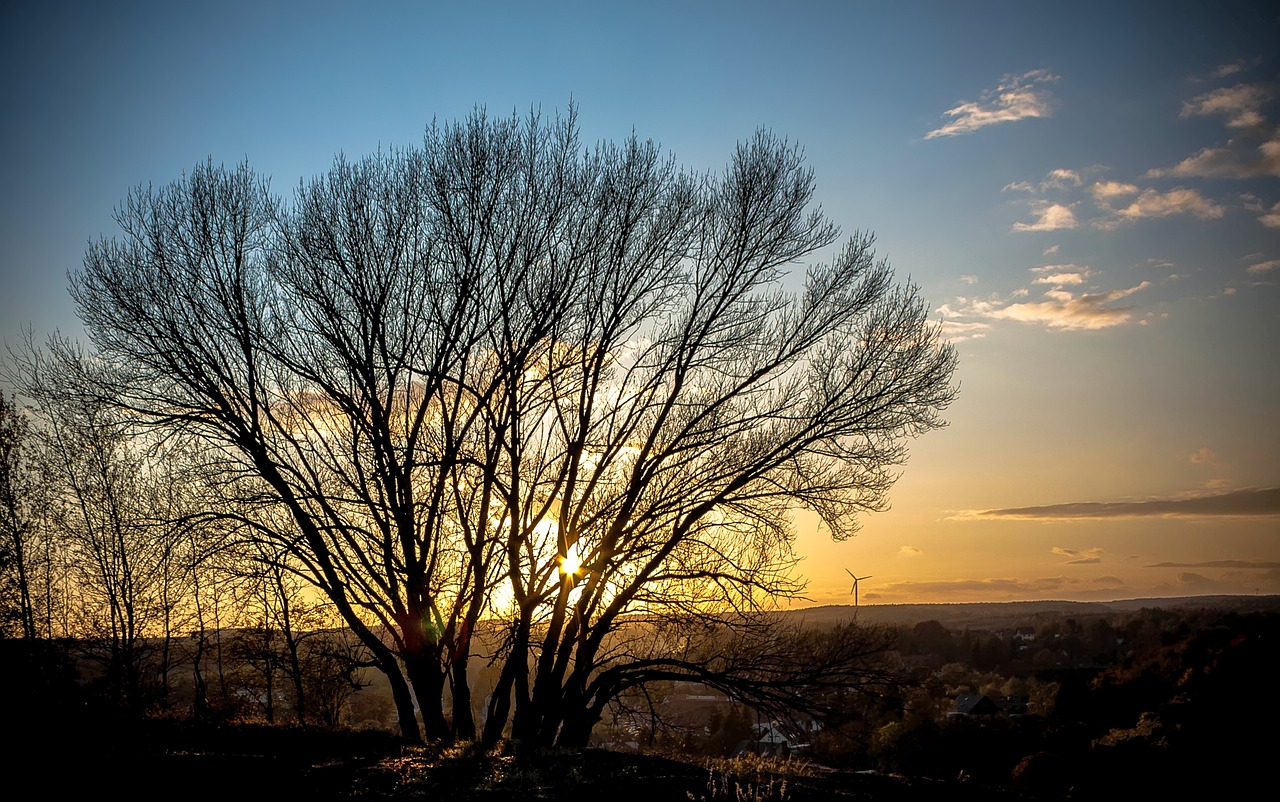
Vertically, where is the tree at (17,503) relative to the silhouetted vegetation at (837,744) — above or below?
above

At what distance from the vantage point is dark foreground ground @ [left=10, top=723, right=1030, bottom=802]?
7.56m

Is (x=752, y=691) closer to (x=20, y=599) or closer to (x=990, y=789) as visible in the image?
(x=990, y=789)

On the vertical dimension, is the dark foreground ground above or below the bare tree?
below

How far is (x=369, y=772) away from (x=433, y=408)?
709 centimetres

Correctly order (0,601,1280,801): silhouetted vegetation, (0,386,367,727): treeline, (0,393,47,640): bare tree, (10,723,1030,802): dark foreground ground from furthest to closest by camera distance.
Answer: (0,393,47,640): bare tree → (0,386,367,727): treeline → (0,601,1280,801): silhouetted vegetation → (10,723,1030,802): dark foreground ground

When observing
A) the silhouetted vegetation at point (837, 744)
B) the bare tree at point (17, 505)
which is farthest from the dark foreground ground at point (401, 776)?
the bare tree at point (17, 505)

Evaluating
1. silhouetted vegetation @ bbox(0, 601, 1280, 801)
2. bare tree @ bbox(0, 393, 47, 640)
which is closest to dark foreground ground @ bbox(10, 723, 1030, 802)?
silhouetted vegetation @ bbox(0, 601, 1280, 801)

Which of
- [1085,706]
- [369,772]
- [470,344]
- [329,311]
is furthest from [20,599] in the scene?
[1085,706]

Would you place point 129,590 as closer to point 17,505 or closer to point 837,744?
point 17,505

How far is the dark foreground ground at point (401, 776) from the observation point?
7.56 metres

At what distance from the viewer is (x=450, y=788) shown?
27.0 feet

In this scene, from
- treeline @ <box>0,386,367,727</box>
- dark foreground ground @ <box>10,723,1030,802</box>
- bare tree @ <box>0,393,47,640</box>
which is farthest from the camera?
bare tree @ <box>0,393,47,640</box>

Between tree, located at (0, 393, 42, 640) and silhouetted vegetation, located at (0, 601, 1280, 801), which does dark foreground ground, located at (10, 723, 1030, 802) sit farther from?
tree, located at (0, 393, 42, 640)

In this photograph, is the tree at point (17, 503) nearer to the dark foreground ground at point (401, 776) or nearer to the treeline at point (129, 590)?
the treeline at point (129, 590)
